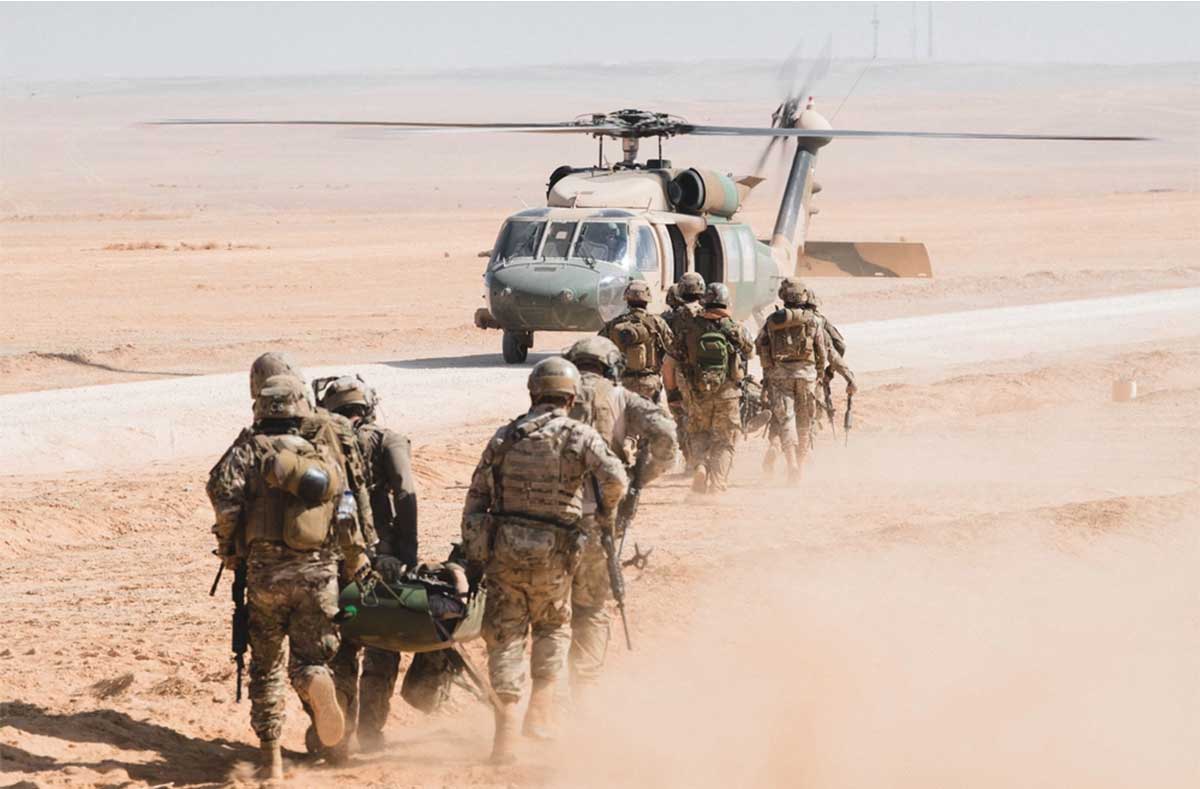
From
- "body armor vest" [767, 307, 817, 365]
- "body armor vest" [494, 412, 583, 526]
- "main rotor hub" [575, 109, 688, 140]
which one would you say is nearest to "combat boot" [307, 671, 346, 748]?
"body armor vest" [494, 412, 583, 526]

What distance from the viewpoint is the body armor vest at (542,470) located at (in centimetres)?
705

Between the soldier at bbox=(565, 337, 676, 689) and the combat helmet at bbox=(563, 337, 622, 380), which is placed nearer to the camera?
the soldier at bbox=(565, 337, 676, 689)

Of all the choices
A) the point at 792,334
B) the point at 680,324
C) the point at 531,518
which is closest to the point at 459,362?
the point at 792,334

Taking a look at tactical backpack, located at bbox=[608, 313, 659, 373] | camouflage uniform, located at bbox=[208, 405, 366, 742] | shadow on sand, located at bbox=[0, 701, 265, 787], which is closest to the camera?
camouflage uniform, located at bbox=[208, 405, 366, 742]

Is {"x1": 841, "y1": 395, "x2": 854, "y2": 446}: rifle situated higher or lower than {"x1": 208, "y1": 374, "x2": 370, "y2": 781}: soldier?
lower

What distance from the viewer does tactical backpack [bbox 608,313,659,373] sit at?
11906 mm

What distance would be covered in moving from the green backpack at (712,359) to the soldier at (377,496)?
193 inches

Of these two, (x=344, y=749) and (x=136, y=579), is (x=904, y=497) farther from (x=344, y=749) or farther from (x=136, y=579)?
(x=344, y=749)

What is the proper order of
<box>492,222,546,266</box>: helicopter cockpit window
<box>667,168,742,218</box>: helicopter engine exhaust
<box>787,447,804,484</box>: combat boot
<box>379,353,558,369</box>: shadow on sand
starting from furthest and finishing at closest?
<box>379,353,558,369</box>: shadow on sand
<box>667,168,742,218</box>: helicopter engine exhaust
<box>492,222,546,266</box>: helicopter cockpit window
<box>787,447,804,484</box>: combat boot

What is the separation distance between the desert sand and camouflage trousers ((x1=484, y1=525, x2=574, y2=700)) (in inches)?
15.3

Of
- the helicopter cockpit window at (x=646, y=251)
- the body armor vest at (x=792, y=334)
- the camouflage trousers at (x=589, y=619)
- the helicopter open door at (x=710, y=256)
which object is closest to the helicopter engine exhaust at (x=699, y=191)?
the helicopter open door at (x=710, y=256)

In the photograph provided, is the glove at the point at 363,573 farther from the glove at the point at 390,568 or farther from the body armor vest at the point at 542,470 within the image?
the body armor vest at the point at 542,470

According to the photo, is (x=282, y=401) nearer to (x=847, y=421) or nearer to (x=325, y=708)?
(x=325, y=708)

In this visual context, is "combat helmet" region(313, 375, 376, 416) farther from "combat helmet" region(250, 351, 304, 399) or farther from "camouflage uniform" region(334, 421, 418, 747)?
"combat helmet" region(250, 351, 304, 399)
